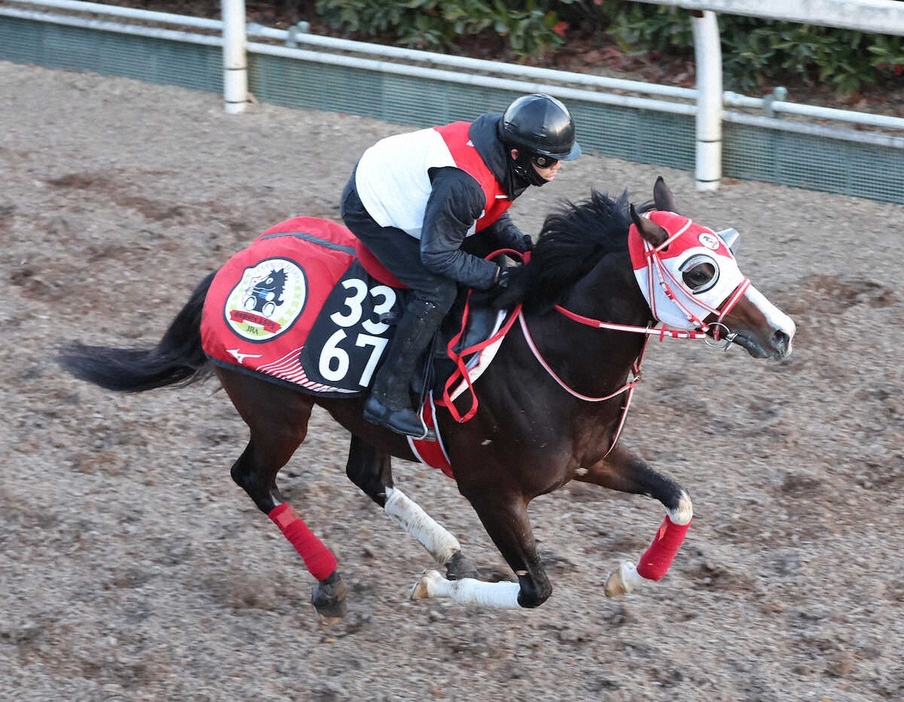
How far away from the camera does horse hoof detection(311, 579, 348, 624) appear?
457cm

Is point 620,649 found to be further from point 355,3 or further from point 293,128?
point 355,3

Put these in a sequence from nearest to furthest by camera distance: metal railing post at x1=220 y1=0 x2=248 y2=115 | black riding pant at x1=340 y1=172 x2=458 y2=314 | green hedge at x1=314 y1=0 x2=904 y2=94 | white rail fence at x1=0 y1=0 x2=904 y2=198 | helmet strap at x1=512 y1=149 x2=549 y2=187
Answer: helmet strap at x1=512 y1=149 x2=549 y2=187, black riding pant at x1=340 y1=172 x2=458 y2=314, white rail fence at x1=0 y1=0 x2=904 y2=198, green hedge at x1=314 y1=0 x2=904 y2=94, metal railing post at x1=220 y1=0 x2=248 y2=115

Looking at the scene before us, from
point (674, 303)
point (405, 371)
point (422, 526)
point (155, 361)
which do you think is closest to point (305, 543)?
point (422, 526)

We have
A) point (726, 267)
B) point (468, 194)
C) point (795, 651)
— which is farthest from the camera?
point (795, 651)

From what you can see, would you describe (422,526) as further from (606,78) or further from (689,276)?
(606,78)

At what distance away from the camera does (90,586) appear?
474cm

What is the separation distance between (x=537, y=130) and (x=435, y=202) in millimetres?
415

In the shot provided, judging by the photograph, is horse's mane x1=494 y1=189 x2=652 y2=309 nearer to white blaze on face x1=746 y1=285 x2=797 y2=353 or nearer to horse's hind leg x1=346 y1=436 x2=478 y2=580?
white blaze on face x1=746 y1=285 x2=797 y2=353

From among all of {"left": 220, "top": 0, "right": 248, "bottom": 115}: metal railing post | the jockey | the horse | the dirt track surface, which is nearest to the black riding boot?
the jockey

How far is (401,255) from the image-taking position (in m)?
4.20

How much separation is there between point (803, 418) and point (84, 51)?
690cm

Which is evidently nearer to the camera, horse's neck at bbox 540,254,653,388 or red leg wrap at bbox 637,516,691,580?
horse's neck at bbox 540,254,653,388

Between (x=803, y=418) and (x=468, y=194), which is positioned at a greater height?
(x=468, y=194)

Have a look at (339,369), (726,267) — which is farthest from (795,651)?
(339,369)
